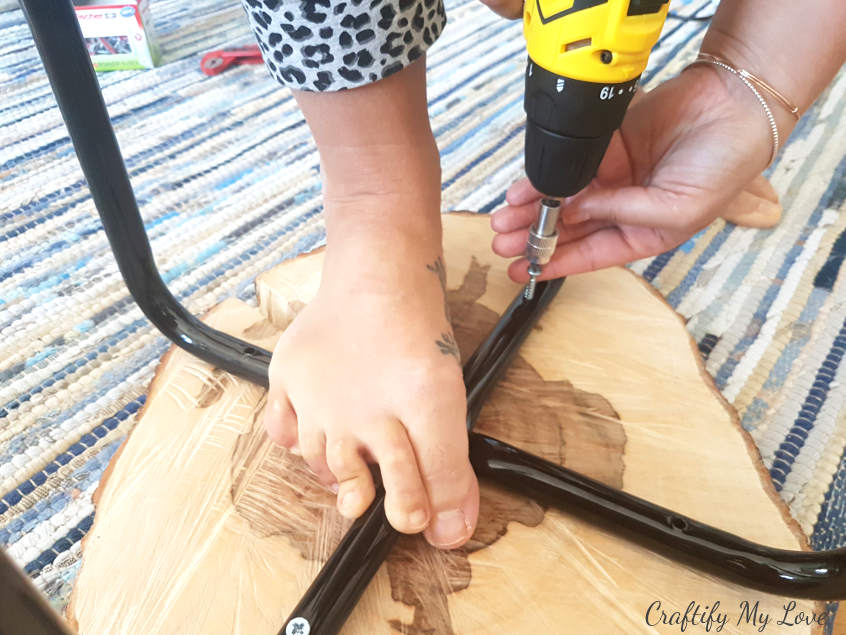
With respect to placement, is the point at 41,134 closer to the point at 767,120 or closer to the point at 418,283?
the point at 418,283

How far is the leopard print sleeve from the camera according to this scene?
0.41 meters

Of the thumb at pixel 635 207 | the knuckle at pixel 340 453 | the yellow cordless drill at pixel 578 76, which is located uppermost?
the yellow cordless drill at pixel 578 76

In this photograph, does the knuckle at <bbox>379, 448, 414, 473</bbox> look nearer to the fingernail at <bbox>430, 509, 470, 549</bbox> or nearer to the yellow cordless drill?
the fingernail at <bbox>430, 509, 470, 549</bbox>

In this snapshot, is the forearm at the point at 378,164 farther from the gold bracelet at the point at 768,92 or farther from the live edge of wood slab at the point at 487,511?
the gold bracelet at the point at 768,92

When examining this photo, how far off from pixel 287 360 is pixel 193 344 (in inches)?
5.8

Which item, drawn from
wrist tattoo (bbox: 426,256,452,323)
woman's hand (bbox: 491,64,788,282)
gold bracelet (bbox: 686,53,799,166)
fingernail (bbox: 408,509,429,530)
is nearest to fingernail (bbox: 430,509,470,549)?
fingernail (bbox: 408,509,429,530)

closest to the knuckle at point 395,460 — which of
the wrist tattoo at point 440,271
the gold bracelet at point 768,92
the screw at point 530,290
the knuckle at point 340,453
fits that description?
the knuckle at point 340,453

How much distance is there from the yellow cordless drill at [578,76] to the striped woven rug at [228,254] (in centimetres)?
41

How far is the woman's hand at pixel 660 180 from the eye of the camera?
1.75 feet

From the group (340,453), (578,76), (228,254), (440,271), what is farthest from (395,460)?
(228,254)

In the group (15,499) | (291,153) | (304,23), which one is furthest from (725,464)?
(291,153)

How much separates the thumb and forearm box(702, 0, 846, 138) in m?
0.12

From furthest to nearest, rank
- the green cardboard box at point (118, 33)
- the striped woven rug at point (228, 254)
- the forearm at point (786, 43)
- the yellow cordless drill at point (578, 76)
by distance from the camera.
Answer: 1. the green cardboard box at point (118, 33)
2. the striped woven rug at point (228, 254)
3. the forearm at point (786, 43)
4. the yellow cordless drill at point (578, 76)

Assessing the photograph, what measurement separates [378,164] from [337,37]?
0.32 ft
